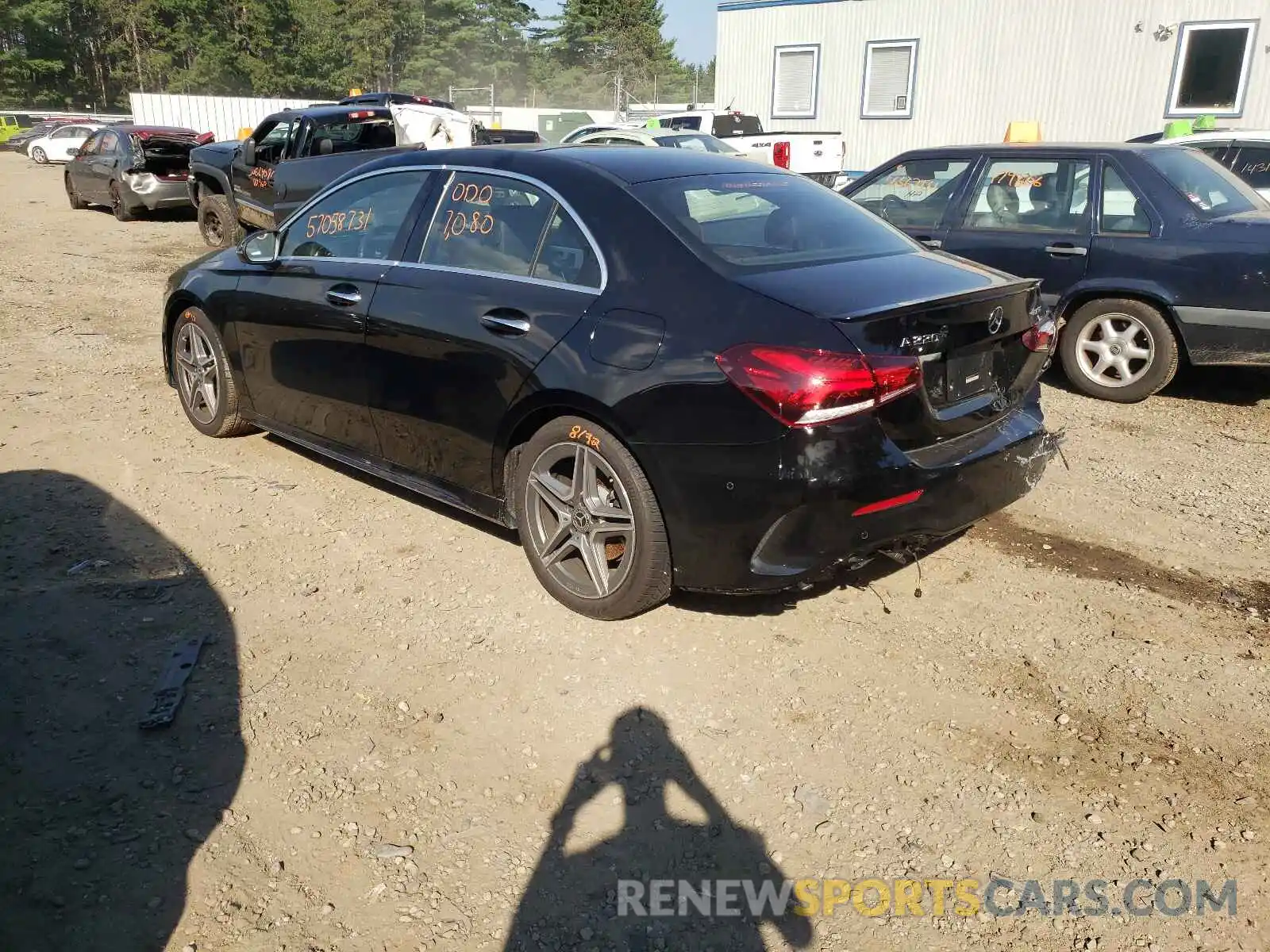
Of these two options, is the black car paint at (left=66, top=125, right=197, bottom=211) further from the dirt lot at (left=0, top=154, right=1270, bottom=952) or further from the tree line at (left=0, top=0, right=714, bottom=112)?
the tree line at (left=0, top=0, right=714, bottom=112)

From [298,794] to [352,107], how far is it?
39.3 ft

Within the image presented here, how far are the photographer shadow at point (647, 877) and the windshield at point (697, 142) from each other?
12.3 m

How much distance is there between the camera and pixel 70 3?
6456cm

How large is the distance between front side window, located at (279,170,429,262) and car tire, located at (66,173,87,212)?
15.9 m

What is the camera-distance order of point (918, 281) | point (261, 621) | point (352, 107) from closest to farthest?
point (918, 281)
point (261, 621)
point (352, 107)

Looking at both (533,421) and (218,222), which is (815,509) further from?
(218,222)

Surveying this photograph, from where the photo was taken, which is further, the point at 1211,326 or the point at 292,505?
the point at 1211,326

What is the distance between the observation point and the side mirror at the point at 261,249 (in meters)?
5.22

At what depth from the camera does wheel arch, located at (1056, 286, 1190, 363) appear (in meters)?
6.46

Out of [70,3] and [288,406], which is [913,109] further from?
[70,3]

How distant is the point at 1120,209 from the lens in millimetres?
6695

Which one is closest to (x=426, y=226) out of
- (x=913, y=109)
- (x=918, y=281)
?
(x=918, y=281)

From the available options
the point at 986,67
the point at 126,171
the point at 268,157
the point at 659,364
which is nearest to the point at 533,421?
the point at 659,364

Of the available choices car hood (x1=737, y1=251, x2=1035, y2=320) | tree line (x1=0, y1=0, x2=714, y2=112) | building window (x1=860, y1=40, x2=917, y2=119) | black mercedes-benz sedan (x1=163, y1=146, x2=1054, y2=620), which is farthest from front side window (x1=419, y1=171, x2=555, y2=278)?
tree line (x1=0, y1=0, x2=714, y2=112)
